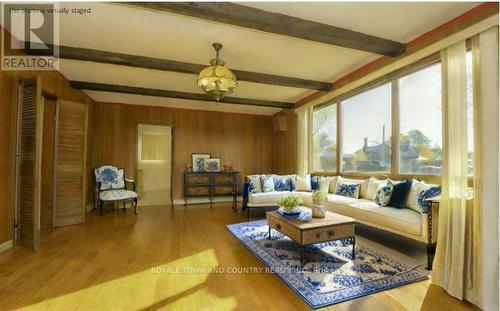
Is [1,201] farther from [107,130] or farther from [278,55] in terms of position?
[278,55]

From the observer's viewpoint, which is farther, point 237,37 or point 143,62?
point 143,62

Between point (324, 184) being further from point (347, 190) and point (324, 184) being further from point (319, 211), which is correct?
point (319, 211)

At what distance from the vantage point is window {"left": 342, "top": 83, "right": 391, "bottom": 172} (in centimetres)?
369

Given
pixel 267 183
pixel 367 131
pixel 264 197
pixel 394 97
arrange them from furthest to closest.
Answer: pixel 267 183 → pixel 264 197 → pixel 367 131 → pixel 394 97

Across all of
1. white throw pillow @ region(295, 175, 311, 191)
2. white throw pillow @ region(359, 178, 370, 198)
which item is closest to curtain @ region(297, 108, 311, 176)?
white throw pillow @ region(295, 175, 311, 191)

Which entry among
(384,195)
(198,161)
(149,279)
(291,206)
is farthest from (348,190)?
(198,161)

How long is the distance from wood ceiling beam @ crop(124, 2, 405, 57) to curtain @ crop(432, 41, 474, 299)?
2.47 feet

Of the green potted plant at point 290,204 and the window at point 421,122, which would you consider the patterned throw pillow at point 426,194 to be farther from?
the green potted plant at point 290,204

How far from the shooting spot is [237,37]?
274 centimetres

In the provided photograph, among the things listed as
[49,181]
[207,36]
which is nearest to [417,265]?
[207,36]

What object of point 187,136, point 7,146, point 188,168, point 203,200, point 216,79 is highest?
point 216,79

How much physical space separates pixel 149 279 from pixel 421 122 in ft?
12.4

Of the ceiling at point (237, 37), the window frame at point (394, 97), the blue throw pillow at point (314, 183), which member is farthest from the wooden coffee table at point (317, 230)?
the ceiling at point (237, 37)

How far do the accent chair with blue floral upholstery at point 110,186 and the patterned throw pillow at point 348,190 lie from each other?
4.02m
